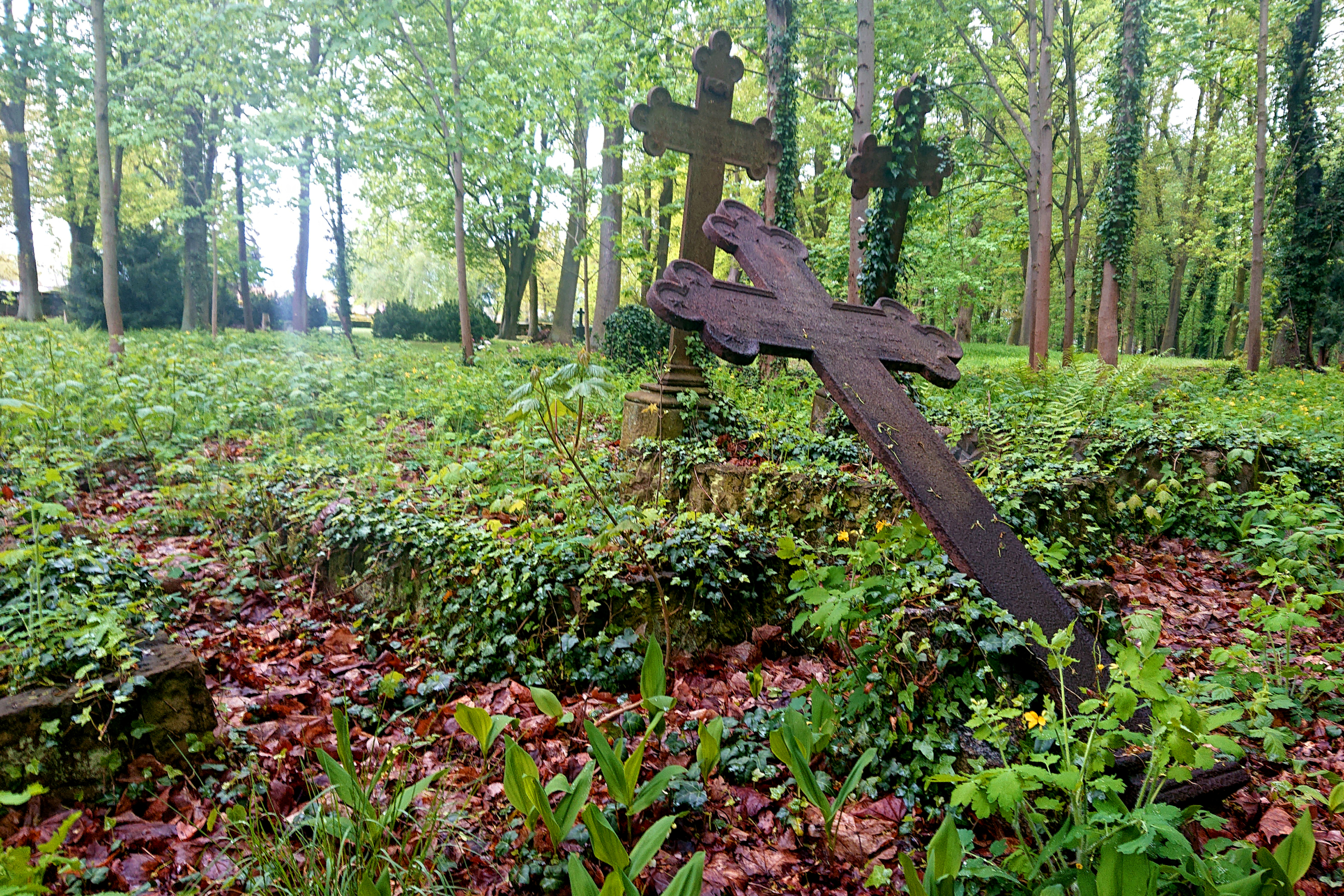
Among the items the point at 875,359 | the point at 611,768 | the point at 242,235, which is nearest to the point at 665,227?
the point at 242,235

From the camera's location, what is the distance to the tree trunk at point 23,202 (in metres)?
17.6

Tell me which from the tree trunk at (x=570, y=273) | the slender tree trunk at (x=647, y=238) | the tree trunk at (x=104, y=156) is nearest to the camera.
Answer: the tree trunk at (x=104, y=156)

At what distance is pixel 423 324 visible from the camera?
22469mm

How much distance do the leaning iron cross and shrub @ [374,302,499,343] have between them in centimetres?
1997

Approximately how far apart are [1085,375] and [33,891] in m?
7.11

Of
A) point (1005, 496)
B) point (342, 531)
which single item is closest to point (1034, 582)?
point (1005, 496)

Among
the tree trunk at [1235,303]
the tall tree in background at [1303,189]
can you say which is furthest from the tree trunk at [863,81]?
the tree trunk at [1235,303]

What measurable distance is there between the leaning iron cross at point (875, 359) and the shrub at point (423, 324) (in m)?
20.0

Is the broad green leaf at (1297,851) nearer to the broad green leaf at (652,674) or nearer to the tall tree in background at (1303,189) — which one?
the broad green leaf at (652,674)

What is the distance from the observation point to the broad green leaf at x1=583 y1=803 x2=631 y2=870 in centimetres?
160

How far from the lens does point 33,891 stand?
52.9 inches

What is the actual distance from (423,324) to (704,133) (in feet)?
61.7

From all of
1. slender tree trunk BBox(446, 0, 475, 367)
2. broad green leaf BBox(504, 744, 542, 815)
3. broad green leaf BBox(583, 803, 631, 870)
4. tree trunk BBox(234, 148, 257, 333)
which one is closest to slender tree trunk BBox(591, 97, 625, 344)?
slender tree trunk BBox(446, 0, 475, 367)

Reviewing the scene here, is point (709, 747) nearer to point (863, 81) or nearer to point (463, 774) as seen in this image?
point (463, 774)
